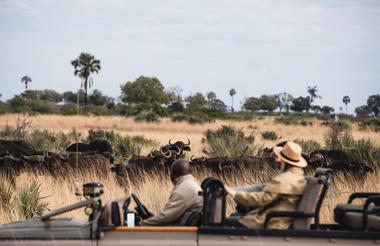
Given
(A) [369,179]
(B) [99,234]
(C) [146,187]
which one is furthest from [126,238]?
(A) [369,179]

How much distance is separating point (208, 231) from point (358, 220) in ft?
5.55

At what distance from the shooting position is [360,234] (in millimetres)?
5520

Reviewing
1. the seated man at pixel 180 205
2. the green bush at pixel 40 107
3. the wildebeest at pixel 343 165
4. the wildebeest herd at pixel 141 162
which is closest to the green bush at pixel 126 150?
the wildebeest herd at pixel 141 162

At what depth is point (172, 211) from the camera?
5922mm

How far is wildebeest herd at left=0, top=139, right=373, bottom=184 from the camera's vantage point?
12920 millimetres

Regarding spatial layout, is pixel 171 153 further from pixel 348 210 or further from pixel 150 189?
pixel 348 210

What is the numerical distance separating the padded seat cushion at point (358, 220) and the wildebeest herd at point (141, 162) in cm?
683

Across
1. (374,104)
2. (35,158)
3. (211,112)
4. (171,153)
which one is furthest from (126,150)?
(374,104)

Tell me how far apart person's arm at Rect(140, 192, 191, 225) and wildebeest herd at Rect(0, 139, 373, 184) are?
22.7 feet

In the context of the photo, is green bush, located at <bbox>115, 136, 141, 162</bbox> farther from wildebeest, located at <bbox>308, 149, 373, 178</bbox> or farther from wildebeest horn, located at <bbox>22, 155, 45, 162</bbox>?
wildebeest, located at <bbox>308, 149, 373, 178</bbox>

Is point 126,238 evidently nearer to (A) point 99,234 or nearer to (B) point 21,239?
(A) point 99,234

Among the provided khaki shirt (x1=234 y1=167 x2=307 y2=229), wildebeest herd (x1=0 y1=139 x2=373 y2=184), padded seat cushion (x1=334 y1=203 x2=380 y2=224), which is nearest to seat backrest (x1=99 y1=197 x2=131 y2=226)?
khaki shirt (x1=234 y1=167 x2=307 y2=229)

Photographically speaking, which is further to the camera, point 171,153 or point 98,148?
point 98,148

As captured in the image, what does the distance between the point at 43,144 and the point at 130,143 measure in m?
4.04
